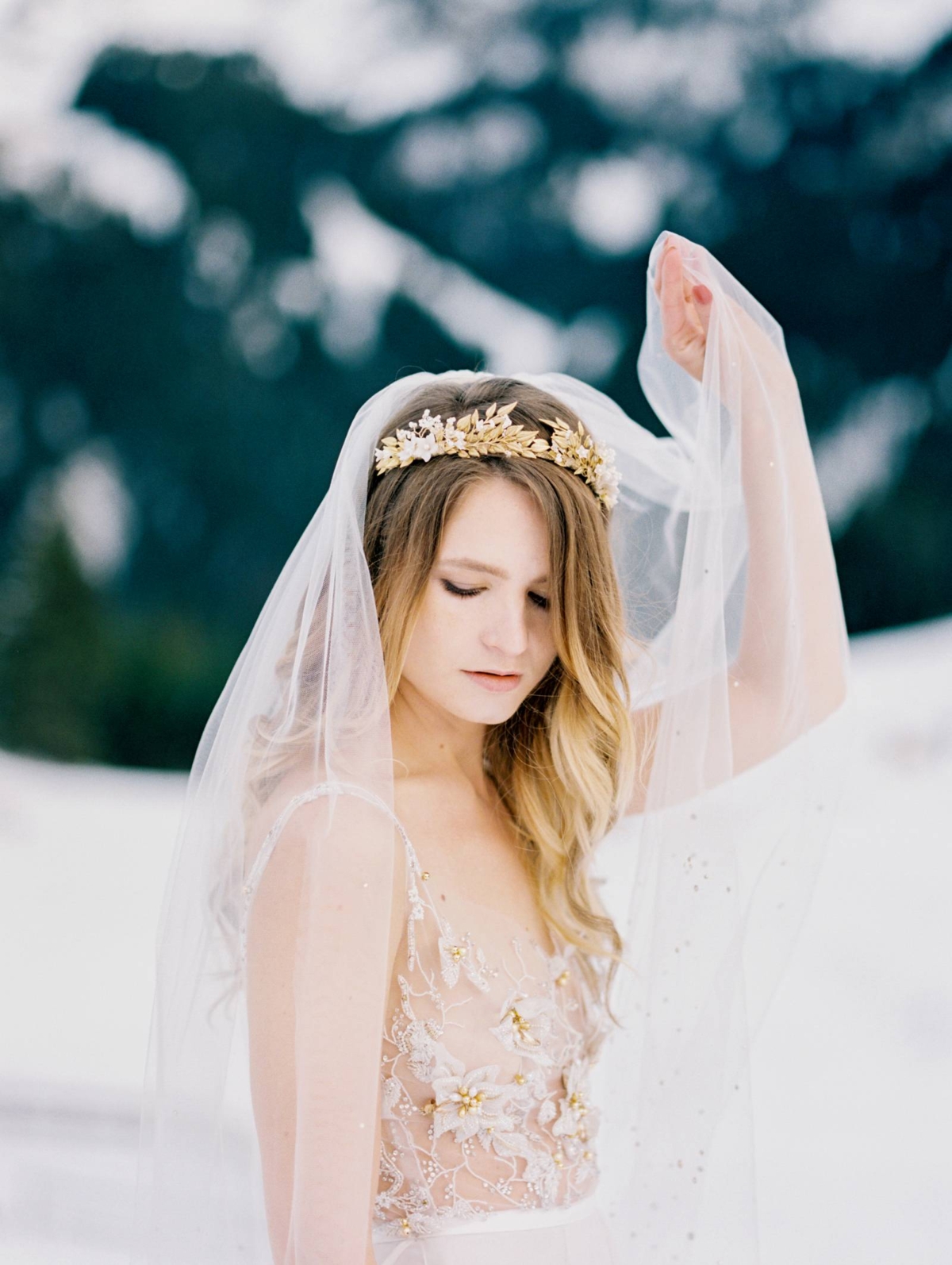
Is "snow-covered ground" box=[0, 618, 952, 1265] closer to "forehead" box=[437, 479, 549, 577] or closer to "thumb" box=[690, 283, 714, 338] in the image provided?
"forehead" box=[437, 479, 549, 577]

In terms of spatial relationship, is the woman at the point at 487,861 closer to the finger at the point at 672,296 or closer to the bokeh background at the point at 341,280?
the finger at the point at 672,296

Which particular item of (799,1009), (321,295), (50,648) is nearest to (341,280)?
(321,295)

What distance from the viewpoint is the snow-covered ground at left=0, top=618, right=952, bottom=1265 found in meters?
2.30

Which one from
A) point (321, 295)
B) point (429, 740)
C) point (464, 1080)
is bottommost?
point (464, 1080)

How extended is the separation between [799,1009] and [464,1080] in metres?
2.02

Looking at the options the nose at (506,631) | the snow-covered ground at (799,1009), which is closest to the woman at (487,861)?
the nose at (506,631)

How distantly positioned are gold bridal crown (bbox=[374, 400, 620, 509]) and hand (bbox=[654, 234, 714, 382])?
6.9 inches

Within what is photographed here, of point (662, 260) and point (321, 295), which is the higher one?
point (321, 295)

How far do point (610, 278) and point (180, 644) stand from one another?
2.35 meters

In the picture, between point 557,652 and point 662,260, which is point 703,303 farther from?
point 557,652

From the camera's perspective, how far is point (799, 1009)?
3059mm

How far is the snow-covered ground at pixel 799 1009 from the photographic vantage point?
230 centimetres

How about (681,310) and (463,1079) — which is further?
(681,310)

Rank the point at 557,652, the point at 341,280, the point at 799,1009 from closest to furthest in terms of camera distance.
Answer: the point at 557,652 → the point at 799,1009 → the point at 341,280
